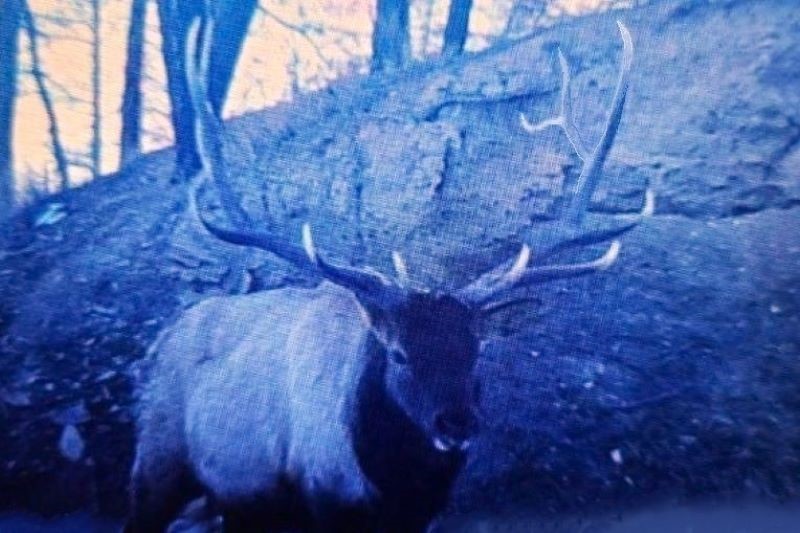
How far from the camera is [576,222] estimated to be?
1.07 metres

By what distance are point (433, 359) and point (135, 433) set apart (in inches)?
22.8

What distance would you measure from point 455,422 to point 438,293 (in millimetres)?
244

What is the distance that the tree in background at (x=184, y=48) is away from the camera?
105 centimetres

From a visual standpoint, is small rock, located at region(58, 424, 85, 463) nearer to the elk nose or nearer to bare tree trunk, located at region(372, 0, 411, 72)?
the elk nose

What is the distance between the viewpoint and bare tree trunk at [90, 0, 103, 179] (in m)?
1.04

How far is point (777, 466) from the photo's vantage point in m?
1.04

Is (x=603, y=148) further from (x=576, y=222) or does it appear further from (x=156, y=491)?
(x=156, y=491)

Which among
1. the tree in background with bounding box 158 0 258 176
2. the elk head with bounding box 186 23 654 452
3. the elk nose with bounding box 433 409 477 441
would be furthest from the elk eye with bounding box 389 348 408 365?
the tree in background with bounding box 158 0 258 176

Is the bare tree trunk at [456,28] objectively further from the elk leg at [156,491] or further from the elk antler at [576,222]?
the elk leg at [156,491]

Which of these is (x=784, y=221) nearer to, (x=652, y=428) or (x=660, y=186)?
(x=660, y=186)

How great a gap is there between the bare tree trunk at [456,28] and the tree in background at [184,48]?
1.24 feet

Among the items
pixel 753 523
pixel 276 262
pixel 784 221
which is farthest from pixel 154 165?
pixel 753 523

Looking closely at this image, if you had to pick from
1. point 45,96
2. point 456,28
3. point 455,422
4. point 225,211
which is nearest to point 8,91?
point 45,96


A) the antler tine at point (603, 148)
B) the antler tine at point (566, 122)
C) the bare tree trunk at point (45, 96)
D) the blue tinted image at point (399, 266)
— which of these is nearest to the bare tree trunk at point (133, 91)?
the blue tinted image at point (399, 266)
